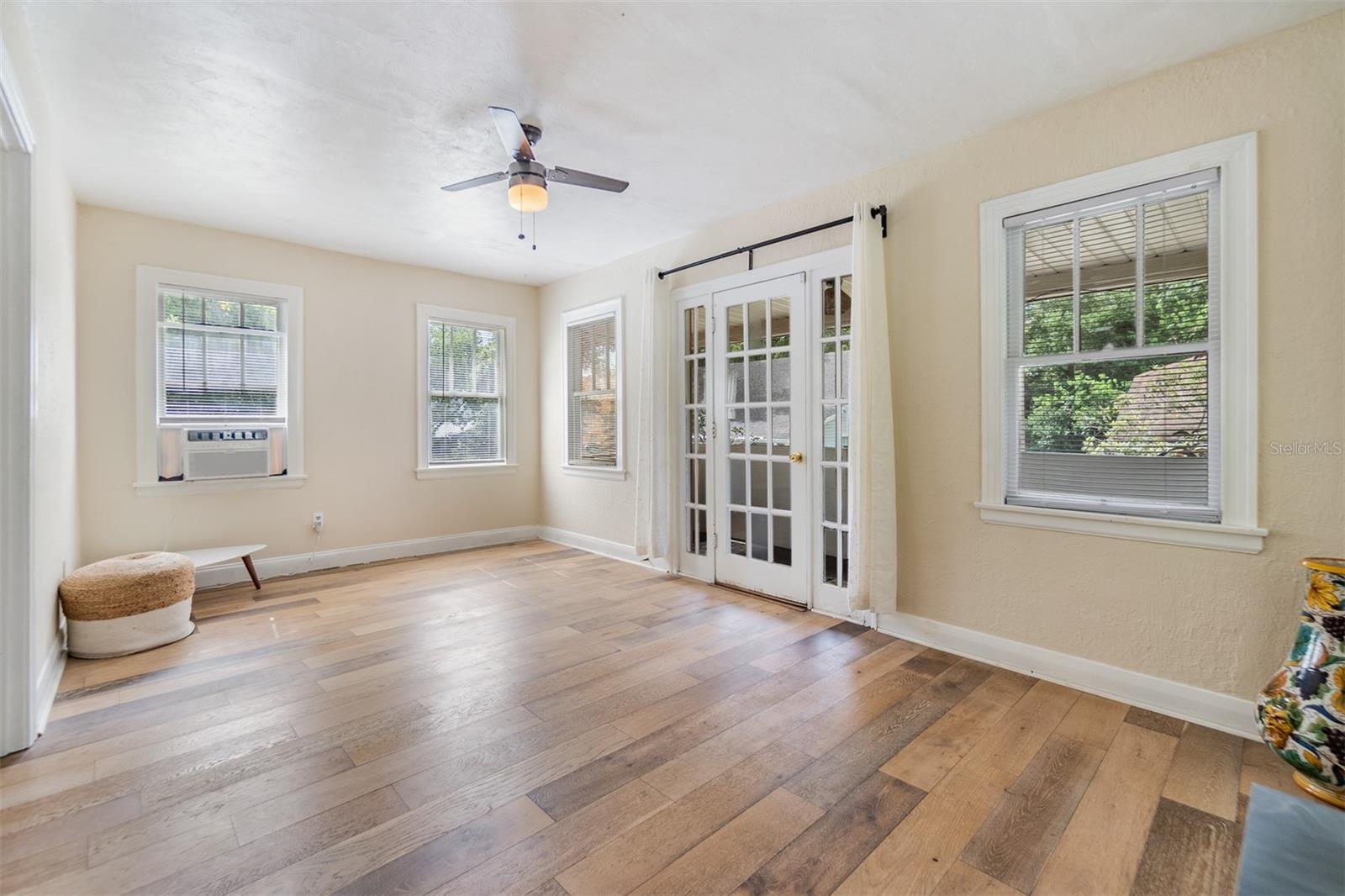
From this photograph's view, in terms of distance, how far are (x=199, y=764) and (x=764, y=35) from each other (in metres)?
3.42

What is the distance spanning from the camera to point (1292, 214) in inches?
87.6

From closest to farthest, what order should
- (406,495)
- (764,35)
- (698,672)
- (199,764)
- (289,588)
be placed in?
(199,764) < (764,35) < (698,672) < (289,588) < (406,495)

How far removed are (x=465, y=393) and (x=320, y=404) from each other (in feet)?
4.24

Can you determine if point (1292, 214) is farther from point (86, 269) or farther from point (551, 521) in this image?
point (86, 269)

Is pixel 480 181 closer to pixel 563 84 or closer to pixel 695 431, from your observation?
pixel 563 84

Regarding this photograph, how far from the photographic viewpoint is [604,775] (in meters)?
2.06

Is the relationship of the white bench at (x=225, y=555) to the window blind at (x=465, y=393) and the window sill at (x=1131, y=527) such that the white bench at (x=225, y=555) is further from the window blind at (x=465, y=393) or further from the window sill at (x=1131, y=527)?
the window sill at (x=1131, y=527)

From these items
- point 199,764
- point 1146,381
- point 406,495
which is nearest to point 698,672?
point 199,764

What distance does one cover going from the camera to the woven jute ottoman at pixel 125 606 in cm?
308

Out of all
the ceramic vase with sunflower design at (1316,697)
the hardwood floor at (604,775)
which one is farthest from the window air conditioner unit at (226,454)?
the ceramic vase with sunflower design at (1316,697)

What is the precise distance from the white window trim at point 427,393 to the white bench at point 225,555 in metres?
1.47

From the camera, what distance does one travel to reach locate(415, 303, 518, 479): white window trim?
5.51 meters

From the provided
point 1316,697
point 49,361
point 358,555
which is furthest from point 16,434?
point 1316,697

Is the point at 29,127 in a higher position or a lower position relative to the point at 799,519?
higher
